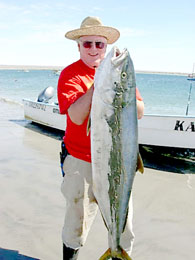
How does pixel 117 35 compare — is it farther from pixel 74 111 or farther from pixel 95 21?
pixel 74 111

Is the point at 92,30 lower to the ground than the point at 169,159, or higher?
higher

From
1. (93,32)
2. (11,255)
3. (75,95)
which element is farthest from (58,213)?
(93,32)

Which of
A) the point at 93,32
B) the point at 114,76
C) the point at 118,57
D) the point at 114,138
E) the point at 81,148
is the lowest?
the point at 81,148

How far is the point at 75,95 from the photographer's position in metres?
2.38

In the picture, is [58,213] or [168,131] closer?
[58,213]

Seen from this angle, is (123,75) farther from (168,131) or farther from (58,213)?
(168,131)

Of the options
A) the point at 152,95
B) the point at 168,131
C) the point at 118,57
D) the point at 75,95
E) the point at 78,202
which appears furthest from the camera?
the point at 152,95

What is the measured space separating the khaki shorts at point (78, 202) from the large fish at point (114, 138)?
397 mm

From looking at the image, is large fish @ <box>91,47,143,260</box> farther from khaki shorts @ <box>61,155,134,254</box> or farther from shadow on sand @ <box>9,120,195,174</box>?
shadow on sand @ <box>9,120,195,174</box>

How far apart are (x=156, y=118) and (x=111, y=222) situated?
238 inches

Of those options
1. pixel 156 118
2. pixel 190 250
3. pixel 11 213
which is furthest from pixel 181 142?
pixel 11 213

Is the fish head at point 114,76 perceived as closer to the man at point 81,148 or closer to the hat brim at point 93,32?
the man at point 81,148

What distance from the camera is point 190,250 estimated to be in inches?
153

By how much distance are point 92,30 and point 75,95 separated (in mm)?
753
